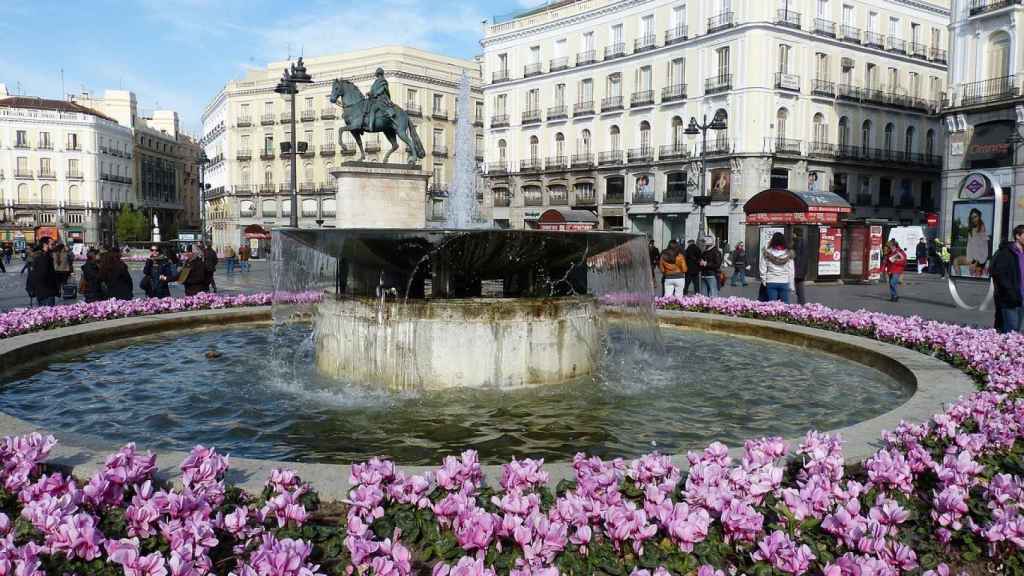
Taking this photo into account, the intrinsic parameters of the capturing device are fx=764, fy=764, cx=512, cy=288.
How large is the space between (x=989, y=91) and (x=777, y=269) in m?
26.4

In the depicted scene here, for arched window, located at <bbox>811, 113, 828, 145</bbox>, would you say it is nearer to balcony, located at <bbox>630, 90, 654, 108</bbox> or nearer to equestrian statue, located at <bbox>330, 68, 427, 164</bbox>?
balcony, located at <bbox>630, 90, 654, 108</bbox>

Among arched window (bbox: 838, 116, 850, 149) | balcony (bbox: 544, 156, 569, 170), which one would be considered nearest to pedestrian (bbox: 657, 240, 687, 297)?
arched window (bbox: 838, 116, 850, 149)

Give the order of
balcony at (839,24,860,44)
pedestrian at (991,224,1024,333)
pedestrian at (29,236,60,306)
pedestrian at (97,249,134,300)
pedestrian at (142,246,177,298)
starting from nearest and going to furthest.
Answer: pedestrian at (991,224,1024,333) → pedestrian at (97,249,134,300) → pedestrian at (29,236,60,306) → pedestrian at (142,246,177,298) → balcony at (839,24,860,44)

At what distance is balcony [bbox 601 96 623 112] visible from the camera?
47.9m

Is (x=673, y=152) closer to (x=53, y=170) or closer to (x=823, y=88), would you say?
(x=823, y=88)

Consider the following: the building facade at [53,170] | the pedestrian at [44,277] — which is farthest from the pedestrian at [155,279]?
the building facade at [53,170]

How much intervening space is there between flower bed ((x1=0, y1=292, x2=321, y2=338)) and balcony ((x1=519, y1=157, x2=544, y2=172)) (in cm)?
4148

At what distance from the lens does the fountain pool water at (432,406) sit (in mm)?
5438

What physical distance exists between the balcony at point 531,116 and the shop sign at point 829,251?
99.4 feet

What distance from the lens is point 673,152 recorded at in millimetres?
45125

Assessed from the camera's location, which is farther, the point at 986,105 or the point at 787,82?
the point at 787,82

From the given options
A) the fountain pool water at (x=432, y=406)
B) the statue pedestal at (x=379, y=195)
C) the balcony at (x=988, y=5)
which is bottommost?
the fountain pool water at (x=432, y=406)

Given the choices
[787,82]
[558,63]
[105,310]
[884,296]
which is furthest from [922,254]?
[105,310]

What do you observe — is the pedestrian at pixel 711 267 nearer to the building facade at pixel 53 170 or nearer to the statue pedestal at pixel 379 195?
the statue pedestal at pixel 379 195
